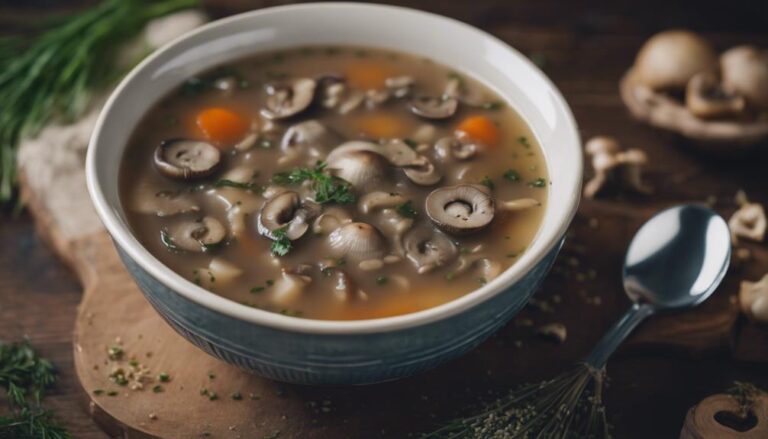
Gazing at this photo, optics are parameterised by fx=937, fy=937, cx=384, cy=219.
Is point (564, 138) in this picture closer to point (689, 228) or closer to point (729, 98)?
point (689, 228)

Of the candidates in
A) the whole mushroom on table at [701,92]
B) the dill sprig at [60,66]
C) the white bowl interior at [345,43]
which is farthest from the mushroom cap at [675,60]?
the dill sprig at [60,66]

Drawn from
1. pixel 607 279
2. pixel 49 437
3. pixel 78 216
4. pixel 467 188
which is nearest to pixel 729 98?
pixel 607 279

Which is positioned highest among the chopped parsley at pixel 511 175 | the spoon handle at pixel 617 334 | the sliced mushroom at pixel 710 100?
the chopped parsley at pixel 511 175

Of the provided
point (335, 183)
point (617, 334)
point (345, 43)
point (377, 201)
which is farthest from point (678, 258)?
point (345, 43)

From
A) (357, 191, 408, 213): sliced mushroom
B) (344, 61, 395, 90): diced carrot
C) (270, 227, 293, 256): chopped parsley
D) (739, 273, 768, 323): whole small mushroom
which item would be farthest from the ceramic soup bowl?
(739, 273, 768, 323): whole small mushroom

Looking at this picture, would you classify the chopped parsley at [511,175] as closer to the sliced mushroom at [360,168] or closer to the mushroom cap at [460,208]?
the mushroom cap at [460,208]
